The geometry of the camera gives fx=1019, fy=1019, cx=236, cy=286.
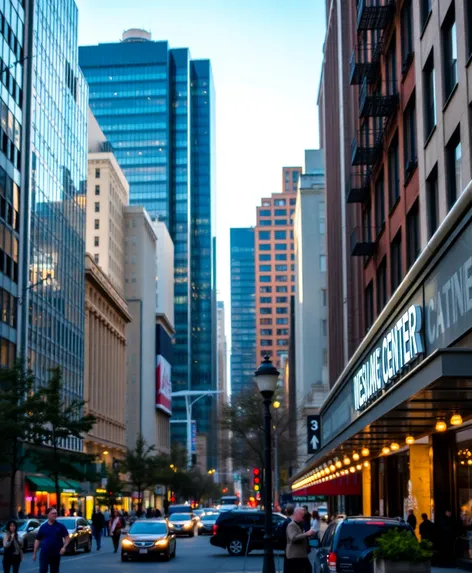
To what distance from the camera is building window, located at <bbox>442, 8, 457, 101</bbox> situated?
23.8 m

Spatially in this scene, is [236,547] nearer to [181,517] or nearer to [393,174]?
[393,174]

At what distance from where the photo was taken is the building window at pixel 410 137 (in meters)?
29.5

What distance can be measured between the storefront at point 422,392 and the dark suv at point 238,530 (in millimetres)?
3914

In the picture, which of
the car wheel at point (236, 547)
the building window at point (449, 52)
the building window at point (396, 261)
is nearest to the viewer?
the building window at point (449, 52)

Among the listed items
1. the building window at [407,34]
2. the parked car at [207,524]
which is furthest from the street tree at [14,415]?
the building window at [407,34]

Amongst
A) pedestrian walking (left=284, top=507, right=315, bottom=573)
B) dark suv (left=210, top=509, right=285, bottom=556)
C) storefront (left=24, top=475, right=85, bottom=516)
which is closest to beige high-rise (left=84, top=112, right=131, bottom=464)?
storefront (left=24, top=475, right=85, bottom=516)

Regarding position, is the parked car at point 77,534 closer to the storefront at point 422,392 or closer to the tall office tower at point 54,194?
the storefront at point 422,392

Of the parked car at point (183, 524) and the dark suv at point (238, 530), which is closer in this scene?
the dark suv at point (238, 530)

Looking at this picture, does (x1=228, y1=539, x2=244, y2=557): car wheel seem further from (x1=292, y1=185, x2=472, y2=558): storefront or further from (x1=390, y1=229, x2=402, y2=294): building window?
(x1=390, y1=229, x2=402, y2=294): building window

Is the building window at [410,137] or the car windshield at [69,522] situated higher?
the building window at [410,137]

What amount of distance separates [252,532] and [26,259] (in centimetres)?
3628

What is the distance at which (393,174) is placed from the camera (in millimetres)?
34031

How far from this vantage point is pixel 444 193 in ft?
78.5

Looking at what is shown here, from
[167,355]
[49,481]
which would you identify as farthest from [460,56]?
[167,355]
